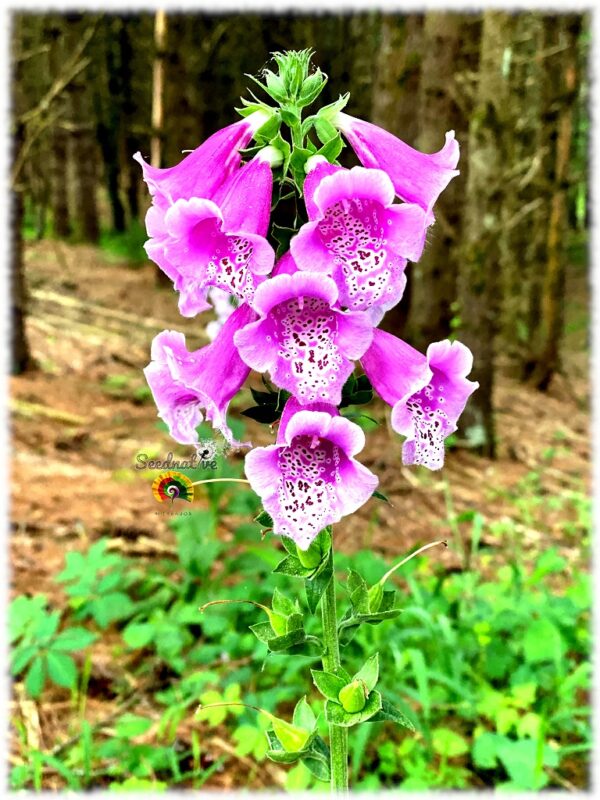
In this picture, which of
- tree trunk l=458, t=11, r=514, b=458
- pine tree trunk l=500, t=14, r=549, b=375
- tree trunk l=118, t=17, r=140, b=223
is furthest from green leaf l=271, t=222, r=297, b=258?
tree trunk l=118, t=17, r=140, b=223

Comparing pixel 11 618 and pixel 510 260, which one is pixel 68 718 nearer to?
pixel 11 618

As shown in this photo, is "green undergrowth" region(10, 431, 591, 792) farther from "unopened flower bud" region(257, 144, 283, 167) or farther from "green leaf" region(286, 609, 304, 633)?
"unopened flower bud" region(257, 144, 283, 167)

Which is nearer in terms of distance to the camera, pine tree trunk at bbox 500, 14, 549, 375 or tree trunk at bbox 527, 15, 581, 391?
tree trunk at bbox 527, 15, 581, 391

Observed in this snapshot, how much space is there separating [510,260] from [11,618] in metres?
12.0

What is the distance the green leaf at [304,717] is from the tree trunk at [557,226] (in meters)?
9.66

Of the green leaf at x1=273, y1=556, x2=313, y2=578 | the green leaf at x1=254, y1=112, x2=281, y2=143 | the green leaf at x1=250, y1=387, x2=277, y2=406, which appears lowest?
the green leaf at x1=273, y1=556, x2=313, y2=578

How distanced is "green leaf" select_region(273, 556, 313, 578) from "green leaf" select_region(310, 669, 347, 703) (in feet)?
0.68

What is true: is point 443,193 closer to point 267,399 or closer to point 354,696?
point 267,399

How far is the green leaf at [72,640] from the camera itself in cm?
279

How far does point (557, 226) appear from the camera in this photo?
34.1 feet

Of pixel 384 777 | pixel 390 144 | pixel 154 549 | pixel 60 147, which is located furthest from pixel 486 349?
pixel 60 147

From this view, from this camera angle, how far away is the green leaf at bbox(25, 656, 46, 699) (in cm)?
270

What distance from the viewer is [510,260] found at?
1335 cm

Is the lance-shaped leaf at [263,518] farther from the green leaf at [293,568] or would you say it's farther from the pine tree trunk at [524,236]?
the pine tree trunk at [524,236]
